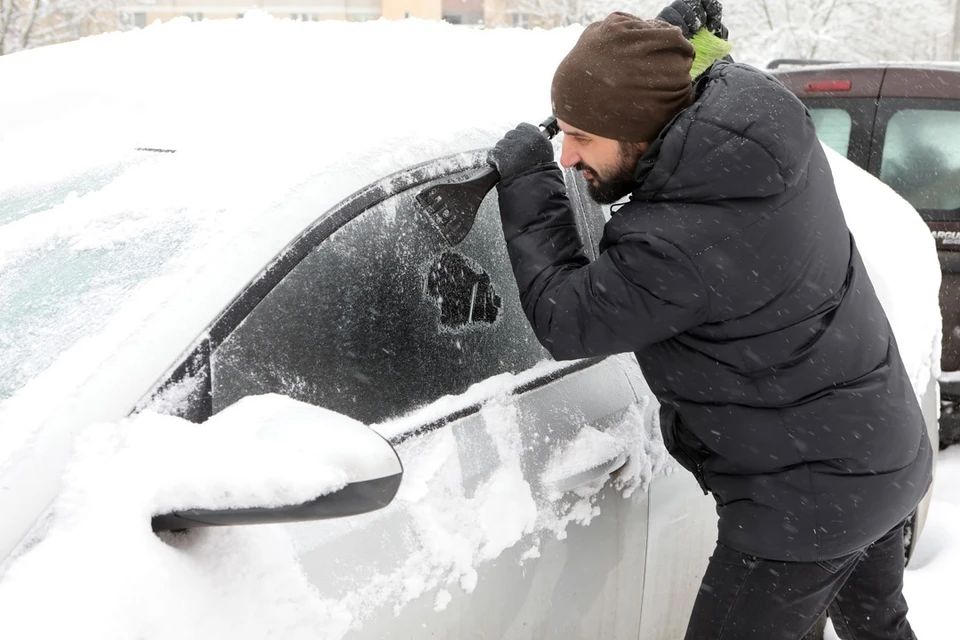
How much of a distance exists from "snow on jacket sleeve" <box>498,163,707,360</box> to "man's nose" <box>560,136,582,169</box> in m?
0.04

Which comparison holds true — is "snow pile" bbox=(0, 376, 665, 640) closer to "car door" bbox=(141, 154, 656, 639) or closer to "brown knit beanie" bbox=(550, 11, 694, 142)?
"car door" bbox=(141, 154, 656, 639)

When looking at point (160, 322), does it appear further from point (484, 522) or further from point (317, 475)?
point (484, 522)

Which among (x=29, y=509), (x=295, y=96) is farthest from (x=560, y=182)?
(x=29, y=509)

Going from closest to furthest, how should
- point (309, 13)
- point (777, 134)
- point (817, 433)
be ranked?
point (777, 134), point (817, 433), point (309, 13)

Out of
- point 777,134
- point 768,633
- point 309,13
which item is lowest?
point 309,13

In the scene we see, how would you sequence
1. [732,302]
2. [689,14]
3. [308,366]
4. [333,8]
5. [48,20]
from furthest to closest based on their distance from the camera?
[333,8]
[48,20]
[689,14]
[732,302]
[308,366]

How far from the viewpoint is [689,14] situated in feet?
7.34

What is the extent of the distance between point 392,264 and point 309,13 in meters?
24.8

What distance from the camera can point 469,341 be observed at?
2004mm

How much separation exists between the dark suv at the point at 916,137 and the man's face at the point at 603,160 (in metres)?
3.42

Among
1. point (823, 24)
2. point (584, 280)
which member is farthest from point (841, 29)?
point (584, 280)

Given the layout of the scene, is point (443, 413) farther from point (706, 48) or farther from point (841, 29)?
point (841, 29)

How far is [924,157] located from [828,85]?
0.67 metres

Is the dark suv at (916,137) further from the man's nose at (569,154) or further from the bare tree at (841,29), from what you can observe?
the bare tree at (841,29)
